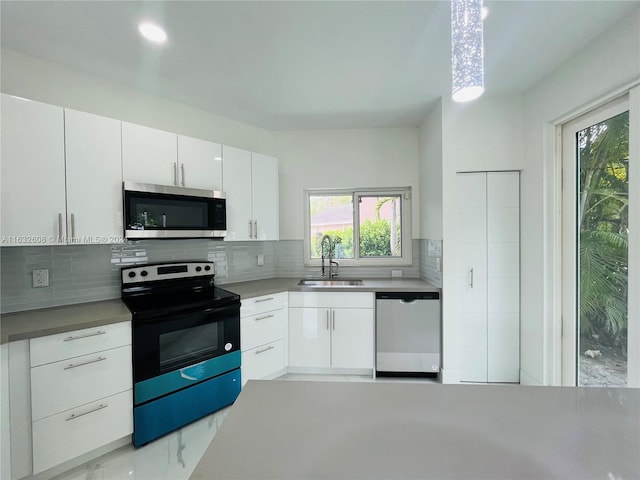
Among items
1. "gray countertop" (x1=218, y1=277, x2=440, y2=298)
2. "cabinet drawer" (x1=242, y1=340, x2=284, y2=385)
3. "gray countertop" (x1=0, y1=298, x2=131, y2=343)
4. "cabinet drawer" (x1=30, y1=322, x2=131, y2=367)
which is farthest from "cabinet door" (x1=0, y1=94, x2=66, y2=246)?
"cabinet drawer" (x1=242, y1=340, x2=284, y2=385)

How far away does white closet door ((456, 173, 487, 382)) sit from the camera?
2.55 meters

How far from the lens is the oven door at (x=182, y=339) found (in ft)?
5.96

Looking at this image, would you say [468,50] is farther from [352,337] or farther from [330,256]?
[330,256]

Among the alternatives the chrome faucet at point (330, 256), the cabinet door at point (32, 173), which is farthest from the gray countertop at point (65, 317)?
the chrome faucet at point (330, 256)

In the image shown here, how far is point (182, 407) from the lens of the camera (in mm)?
1981

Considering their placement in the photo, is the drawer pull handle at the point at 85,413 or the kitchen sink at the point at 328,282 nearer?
the drawer pull handle at the point at 85,413

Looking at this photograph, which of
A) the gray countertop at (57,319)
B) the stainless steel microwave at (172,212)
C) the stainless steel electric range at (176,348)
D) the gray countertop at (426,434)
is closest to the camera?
the gray countertop at (426,434)

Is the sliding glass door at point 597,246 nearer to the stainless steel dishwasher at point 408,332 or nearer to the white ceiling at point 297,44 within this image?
the white ceiling at point 297,44

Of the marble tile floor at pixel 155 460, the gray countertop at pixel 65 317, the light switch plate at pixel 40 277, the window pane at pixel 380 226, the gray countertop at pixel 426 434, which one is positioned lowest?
the marble tile floor at pixel 155 460

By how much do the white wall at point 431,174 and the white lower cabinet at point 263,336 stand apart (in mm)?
1590

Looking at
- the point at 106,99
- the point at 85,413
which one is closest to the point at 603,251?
the point at 85,413

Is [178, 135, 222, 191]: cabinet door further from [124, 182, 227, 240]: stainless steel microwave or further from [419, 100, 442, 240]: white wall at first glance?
[419, 100, 442, 240]: white wall

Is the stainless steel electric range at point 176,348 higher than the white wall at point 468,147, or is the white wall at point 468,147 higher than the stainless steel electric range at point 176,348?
the white wall at point 468,147

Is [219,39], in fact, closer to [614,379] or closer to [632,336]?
[632,336]
